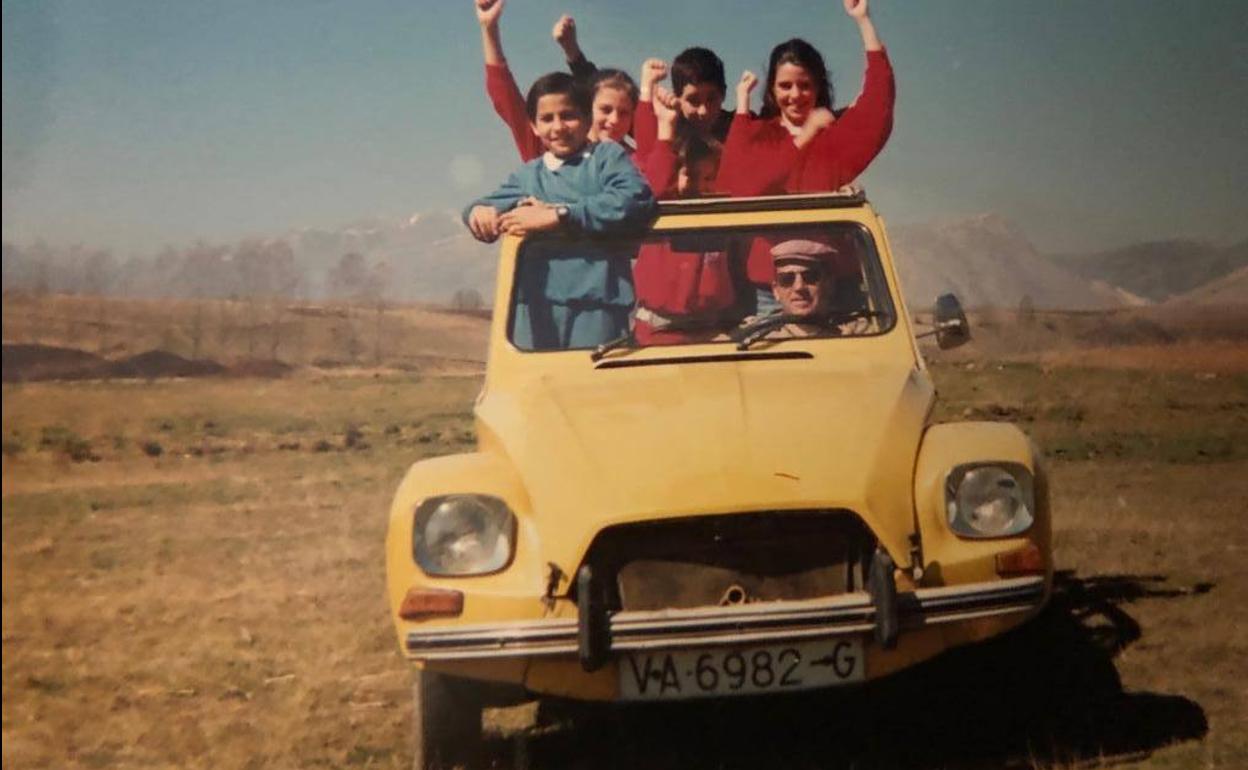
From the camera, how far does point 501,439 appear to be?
3648mm

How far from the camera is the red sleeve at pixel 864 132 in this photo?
16.2ft

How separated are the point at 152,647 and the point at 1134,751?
327cm

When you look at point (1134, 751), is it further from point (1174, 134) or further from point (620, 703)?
point (1174, 134)

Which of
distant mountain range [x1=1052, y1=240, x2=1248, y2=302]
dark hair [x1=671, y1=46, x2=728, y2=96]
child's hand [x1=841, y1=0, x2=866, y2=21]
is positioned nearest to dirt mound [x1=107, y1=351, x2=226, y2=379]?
dark hair [x1=671, y1=46, x2=728, y2=96]

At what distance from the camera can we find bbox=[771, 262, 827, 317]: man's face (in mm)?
4297

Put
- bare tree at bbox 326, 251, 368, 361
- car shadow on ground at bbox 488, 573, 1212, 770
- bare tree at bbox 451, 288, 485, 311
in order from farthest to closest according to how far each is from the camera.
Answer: bare tree at bbox 326, 251, 368, 361, bare tree at bbox 451, 288, 485, 311, car shadow on ground at bbox 488, 573, 1212, 770

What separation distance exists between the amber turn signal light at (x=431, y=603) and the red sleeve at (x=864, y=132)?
7.73 feet

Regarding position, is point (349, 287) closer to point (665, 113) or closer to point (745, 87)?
point (665, 113)

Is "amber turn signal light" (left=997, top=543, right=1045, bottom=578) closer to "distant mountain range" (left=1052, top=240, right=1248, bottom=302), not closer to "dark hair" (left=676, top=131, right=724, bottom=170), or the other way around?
"distant mountain range" (left=1052, top=240, right=1248, bottom=302)

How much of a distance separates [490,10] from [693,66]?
0.78 meters

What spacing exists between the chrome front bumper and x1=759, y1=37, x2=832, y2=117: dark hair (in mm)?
2296

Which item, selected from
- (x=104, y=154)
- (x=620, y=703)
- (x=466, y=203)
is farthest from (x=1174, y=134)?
(x=104, y=154)

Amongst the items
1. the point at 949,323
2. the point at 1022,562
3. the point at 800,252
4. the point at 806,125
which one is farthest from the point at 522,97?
the point at 1022,562

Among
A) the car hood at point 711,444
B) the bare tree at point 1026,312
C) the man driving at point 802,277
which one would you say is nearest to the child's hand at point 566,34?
the man driving at point 802,277
